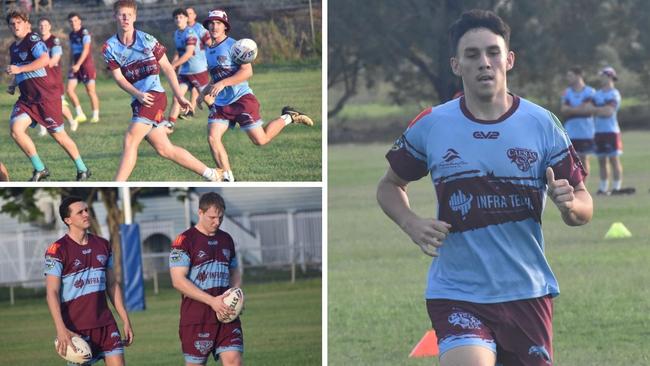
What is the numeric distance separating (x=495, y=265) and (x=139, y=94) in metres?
4.16

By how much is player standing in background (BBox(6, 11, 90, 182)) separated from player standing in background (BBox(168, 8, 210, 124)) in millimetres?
821

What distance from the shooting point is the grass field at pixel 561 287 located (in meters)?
8.77

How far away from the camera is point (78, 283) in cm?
764

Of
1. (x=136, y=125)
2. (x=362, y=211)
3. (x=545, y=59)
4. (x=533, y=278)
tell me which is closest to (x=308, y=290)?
Answer: (x=362, y=211)

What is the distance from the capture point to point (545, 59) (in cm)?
3481

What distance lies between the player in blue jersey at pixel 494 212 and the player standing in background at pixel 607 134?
522 inches

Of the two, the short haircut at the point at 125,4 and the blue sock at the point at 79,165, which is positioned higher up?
the short haircut at the point at 125,4

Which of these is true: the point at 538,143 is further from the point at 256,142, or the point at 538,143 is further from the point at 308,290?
the point at 308,290

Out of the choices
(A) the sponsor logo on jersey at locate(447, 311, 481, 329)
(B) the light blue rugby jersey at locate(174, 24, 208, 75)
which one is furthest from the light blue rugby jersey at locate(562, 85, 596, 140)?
(A) the sponsor logo on jersey at locate(447, 311, 481, 329)

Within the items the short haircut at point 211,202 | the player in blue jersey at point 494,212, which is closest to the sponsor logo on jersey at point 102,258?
the short haircut at point 211,202

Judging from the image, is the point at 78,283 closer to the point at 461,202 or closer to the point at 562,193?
the point at 461,202

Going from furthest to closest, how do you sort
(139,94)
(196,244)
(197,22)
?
(197,22), (139,94), (196,244)

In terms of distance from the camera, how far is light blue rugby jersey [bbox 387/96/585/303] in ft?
18.0

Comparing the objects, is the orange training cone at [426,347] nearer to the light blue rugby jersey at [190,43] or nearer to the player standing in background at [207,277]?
the player standing in background at [207,277]
